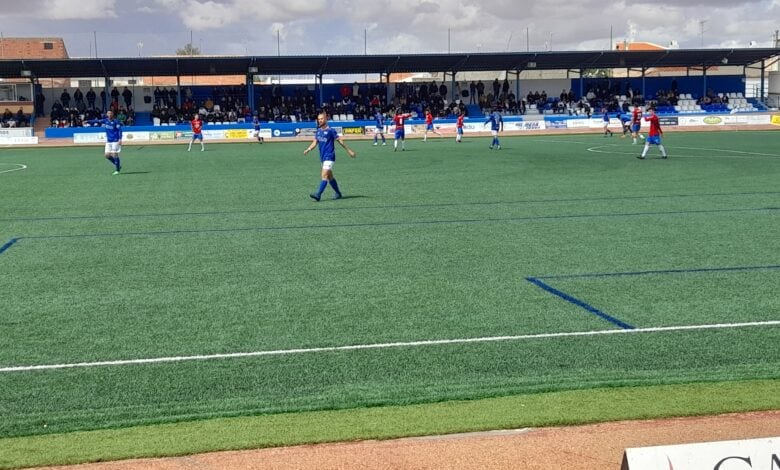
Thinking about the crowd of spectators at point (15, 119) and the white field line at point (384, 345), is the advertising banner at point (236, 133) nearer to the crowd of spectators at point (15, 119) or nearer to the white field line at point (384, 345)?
the crowd of spectators at point (15, 119)

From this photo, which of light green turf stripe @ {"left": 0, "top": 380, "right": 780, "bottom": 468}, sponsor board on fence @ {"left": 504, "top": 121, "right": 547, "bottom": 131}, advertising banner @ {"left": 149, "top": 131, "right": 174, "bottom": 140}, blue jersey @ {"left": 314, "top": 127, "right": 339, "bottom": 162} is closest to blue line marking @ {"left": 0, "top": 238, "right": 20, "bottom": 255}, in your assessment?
blue jersey @ {"left": 314, "top": 127, "right": 339, "bottom": 162}

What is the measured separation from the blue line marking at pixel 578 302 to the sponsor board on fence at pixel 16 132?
48475 mm

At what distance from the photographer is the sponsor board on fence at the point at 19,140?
168 feet

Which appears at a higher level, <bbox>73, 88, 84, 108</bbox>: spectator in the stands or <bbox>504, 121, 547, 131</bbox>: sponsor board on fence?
<bbox>73, 88, 84, 108</bbox>: spectator in the stands

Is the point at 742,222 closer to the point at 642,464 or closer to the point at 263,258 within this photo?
the point at 263,258

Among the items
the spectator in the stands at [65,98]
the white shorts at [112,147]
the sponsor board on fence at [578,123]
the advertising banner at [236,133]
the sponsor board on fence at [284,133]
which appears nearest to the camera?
the white shorts at [112,147]

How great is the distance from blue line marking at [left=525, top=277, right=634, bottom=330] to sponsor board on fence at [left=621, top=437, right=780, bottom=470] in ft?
16.3

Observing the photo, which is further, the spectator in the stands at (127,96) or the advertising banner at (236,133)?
the spectator in the stands at (127,96)

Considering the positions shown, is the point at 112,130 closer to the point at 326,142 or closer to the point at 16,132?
the point at 326,142

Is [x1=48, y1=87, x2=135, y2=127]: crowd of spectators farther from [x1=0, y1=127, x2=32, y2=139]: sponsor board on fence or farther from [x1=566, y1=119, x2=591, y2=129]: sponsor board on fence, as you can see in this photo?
[x1=566, y1=119, x2=591, y2=129]: sponsor board on fence

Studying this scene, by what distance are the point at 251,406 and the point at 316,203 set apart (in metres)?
13.2

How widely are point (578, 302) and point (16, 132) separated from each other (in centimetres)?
5065

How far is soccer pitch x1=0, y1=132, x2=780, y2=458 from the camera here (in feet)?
23.4

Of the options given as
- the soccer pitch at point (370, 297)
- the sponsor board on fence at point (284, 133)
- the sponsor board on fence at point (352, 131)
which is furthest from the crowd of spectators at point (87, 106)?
the soccer pitch at point (370, 297)
